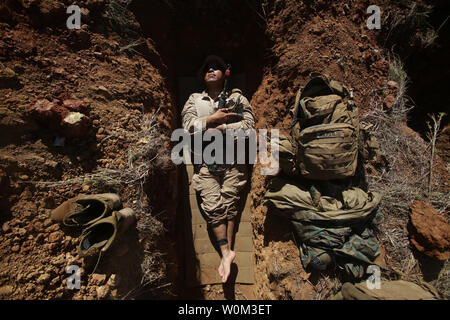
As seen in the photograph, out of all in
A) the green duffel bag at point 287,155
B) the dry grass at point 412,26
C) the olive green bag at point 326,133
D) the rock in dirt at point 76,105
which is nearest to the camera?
the olive green bag at point 326,133

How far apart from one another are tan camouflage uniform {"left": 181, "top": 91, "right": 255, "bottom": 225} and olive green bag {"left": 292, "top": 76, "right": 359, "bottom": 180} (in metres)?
0.88

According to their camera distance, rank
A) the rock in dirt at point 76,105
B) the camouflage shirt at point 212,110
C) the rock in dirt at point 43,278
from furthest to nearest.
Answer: the camouflage shirt at point 212,110 → the rock in dirt at point 76,105 → the rock in dirt at point 43,278

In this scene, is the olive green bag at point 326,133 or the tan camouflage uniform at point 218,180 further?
the tan camouflage uniform at point 218,180

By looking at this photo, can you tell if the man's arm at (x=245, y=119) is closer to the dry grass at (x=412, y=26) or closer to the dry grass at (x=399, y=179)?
the dry grass at (x=399, y=179)

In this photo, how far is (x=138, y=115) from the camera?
7.63ft

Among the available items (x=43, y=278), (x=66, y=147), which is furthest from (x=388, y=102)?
(x=43, y=278)

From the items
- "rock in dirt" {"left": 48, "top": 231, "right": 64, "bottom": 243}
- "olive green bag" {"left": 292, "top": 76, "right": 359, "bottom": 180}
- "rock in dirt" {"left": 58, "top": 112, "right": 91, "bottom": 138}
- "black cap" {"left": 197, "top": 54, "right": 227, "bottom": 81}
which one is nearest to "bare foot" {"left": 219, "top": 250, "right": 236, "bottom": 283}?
"olive green bag" {"left": 292, "top": 76, "right": 359, "bottom": 180}

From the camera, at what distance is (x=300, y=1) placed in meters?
2.51

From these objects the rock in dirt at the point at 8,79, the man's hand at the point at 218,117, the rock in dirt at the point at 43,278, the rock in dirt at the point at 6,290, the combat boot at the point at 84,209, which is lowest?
the rock in dirt at the point at 6,290

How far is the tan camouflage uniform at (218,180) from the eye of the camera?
8.75ft

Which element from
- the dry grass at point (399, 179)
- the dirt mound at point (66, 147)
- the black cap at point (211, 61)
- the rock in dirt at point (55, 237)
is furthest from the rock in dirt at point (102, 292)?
the black cap at point (211, 61)

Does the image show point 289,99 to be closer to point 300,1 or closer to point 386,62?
point 300,1

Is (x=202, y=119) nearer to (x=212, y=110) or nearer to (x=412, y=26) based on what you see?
(x=212, y=110)

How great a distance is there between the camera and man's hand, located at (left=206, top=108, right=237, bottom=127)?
2658 millimetres
